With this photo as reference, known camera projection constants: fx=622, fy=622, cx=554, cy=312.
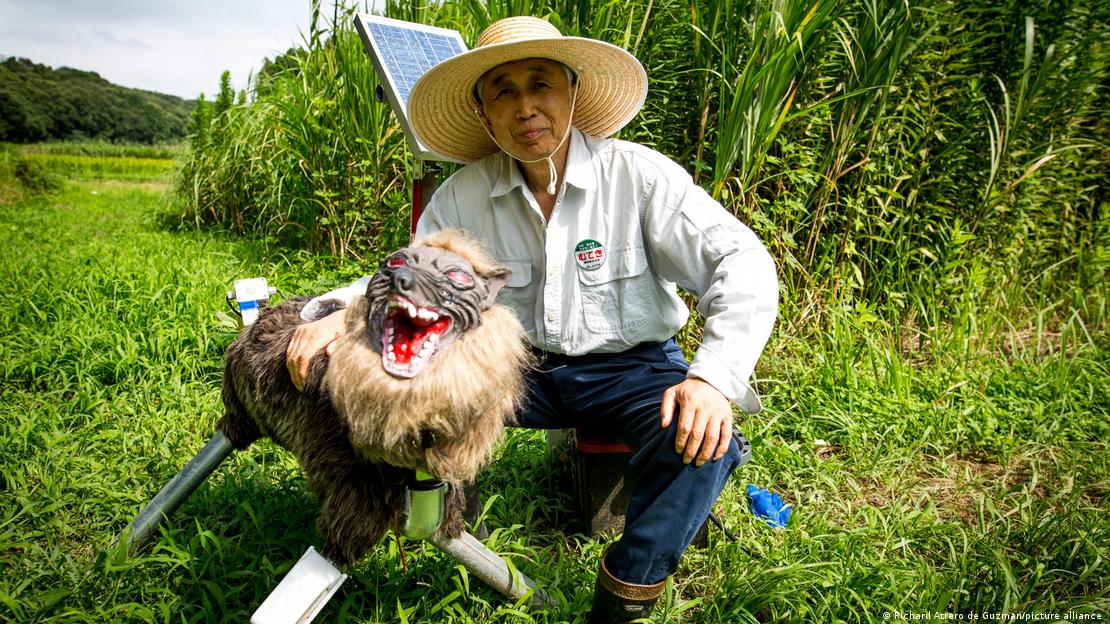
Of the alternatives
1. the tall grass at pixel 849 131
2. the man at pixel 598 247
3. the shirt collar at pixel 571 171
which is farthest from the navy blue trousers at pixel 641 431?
the tall grass at pixel 849 131

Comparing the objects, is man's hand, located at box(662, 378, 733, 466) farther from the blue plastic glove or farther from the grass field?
the blue plastic glove

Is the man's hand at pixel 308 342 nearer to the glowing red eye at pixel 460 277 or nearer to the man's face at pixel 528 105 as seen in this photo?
the glowing red eye at pixel 460 277

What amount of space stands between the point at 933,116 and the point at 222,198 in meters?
5.73

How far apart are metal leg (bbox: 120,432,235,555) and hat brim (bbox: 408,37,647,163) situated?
117 cm

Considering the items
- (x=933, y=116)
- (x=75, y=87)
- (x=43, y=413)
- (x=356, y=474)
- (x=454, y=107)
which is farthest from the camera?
(x=75, y=87)

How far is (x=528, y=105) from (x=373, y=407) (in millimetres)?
1067

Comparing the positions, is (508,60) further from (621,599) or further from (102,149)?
(102,149)

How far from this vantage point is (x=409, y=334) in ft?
4.00

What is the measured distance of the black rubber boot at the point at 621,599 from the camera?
5.26 ft

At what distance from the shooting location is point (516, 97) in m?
1.88

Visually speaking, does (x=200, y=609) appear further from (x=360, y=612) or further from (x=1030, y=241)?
(x=1030, y=241)

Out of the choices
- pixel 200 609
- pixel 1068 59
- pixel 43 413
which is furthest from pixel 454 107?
pixel 1068 59

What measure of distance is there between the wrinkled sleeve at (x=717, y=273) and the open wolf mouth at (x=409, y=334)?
689mm

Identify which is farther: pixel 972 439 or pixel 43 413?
pixel 972 439
